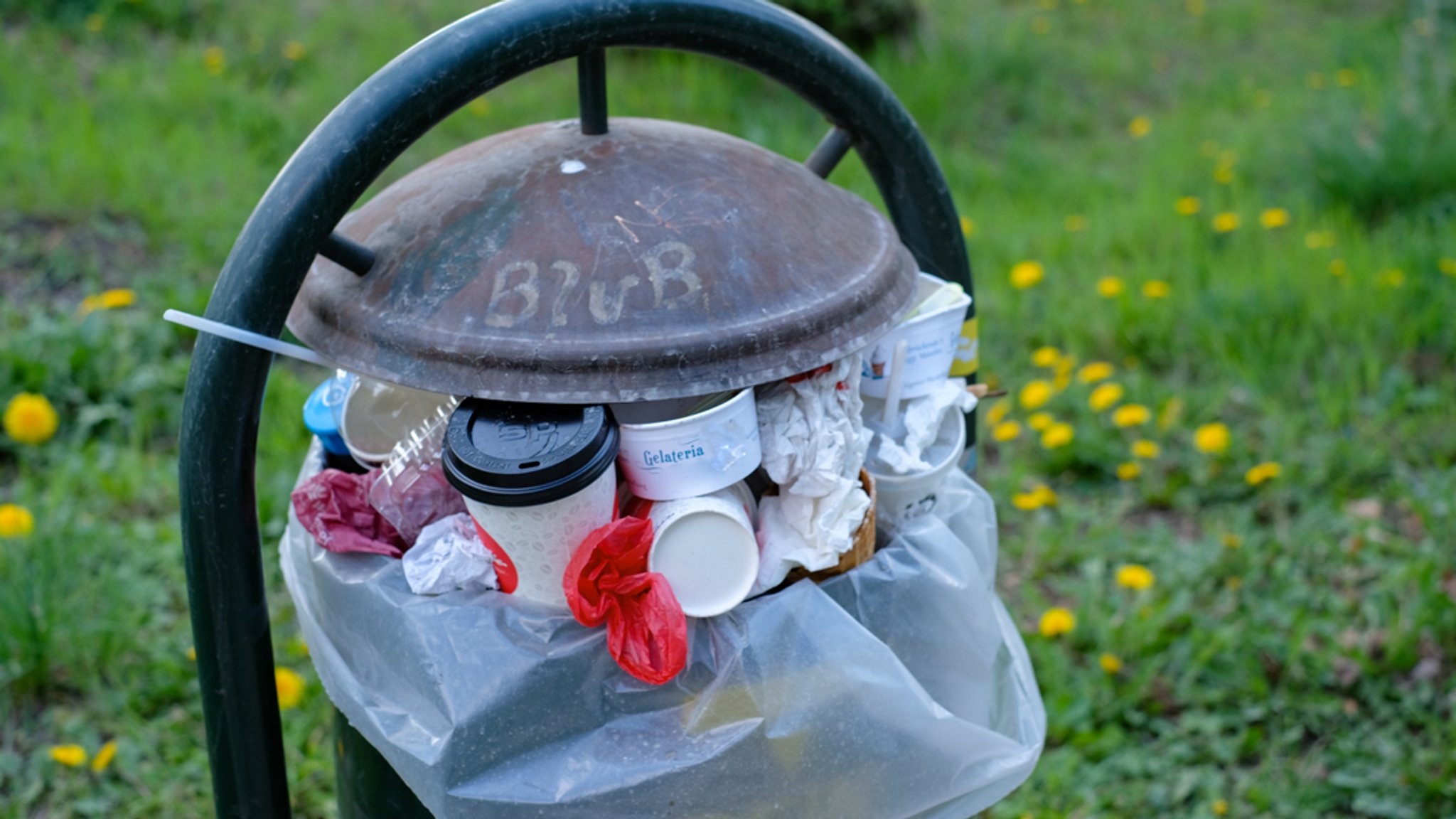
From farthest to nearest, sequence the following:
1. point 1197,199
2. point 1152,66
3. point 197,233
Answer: point 1152,66, point 1197,199, point 197,233

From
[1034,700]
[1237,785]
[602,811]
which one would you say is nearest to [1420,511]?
[1237,785]

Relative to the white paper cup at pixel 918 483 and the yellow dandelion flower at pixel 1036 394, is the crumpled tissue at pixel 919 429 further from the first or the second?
the yellow dandelion flower at pixel 1036 394

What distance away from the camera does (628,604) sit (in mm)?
1060

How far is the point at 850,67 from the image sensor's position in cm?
132

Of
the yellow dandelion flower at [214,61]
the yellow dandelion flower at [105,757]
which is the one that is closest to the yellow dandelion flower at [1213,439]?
the yellow dandelion flower at [105,757]

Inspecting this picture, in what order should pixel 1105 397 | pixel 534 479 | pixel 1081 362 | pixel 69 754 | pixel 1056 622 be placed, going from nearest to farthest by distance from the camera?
1. pixel 534 479
2. pixel 69 754
3. pixel 1056 622
4. pixel 1105 397
5. pixel 1081 362

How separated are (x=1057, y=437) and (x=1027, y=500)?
237mm

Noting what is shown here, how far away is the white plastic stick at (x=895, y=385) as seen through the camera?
1.32 metres

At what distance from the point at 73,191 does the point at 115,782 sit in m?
2.02

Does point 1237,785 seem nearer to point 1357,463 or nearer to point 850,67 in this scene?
point 1357,463

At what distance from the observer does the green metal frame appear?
1041 mm

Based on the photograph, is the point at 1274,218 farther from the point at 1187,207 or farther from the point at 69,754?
the point at 69,754

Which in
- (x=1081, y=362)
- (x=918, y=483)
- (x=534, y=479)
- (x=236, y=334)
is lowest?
(x=1081, y=362)

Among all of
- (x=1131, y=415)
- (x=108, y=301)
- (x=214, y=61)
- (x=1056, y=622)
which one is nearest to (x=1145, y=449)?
(x=1131, y=415)
